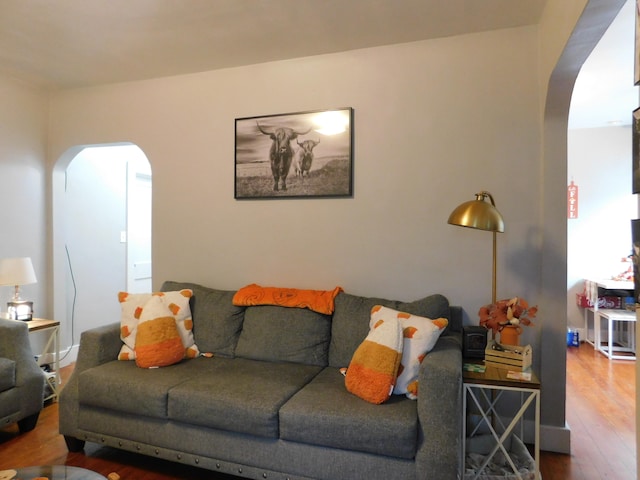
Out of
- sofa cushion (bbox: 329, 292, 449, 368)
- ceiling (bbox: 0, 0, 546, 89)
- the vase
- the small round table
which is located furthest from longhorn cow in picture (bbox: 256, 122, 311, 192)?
the small round table

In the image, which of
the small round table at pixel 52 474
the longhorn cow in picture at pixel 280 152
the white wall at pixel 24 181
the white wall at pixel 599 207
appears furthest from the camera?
the white wall at pixel 599 207

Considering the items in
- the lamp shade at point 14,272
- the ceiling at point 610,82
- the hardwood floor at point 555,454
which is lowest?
the hardwood floor at point 555,454

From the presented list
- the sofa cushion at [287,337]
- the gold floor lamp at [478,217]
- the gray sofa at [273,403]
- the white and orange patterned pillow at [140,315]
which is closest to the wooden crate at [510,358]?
the gray sofa at [273,403]

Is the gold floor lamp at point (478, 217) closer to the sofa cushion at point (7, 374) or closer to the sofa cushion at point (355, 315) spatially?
the sofa cushion at point (355, 315)

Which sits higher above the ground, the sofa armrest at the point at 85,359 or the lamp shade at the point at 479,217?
the lamp shade at the point at 479,217

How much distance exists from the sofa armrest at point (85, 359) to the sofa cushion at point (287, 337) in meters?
0.76

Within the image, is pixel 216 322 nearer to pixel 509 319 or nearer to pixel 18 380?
pixel 18 380

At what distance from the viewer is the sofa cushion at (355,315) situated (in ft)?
8.25

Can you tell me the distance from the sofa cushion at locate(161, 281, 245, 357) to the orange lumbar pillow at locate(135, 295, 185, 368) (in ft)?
0.70

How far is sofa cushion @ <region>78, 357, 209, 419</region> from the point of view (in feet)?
7.29

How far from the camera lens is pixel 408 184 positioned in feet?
9.27

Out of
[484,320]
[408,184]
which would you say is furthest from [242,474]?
[408,184]

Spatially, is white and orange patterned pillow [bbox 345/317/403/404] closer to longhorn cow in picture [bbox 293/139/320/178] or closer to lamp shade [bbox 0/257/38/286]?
longhorn cow in picture [bbox 293/139/320/178]

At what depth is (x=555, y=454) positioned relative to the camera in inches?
98.4
